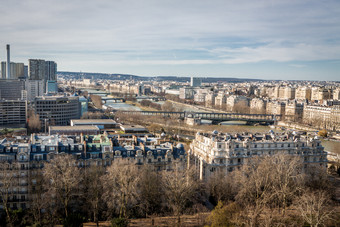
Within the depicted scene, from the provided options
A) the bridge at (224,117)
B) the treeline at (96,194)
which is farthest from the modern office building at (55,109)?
the treeline at (96,194)

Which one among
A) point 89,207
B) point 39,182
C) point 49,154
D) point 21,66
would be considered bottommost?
point 89,207

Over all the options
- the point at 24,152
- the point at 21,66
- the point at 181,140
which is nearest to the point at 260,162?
the point at 24,152

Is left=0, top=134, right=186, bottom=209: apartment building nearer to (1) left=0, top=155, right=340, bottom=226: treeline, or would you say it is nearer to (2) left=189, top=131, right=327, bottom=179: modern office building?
(1) left=0, top=155, right=340, bottom=226: treeline

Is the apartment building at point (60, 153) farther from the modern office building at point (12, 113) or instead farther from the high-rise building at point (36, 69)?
the high-rise building at point (36, 69)

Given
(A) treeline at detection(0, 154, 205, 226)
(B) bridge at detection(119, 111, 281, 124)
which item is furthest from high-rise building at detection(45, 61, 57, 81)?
(A) treeline at detection(0, 154, 205, 226)

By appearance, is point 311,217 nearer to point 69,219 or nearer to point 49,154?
point 69,219

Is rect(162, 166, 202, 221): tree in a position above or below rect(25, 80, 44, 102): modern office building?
below

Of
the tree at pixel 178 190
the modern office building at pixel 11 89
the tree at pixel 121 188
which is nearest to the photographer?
the tree at pixel 121 188
